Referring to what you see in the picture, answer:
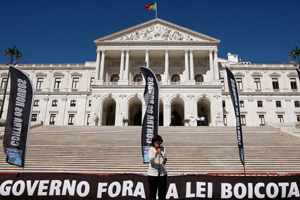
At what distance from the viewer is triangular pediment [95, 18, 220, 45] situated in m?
42.4

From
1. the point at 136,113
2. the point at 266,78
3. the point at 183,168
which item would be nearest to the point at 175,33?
the point at 136,113

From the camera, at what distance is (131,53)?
4356cm

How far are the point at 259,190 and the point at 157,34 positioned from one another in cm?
3821

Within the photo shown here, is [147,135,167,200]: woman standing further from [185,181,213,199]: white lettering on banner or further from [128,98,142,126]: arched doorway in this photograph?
[128,98,142,126]: arched doorway

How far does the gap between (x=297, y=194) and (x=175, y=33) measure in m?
38.6

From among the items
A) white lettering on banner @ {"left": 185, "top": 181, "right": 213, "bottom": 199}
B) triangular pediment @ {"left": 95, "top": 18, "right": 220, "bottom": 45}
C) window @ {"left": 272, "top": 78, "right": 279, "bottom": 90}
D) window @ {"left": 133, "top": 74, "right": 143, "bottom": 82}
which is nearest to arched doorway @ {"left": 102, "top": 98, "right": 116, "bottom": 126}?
window @ {"left": 133, "top": 74, "right": 143, "bottom": 82}

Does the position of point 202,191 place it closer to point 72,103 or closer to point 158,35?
point 158,35

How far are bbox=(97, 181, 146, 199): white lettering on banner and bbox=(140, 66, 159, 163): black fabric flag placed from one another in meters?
1.68

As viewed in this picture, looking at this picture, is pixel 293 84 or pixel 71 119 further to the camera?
pixel 293 84

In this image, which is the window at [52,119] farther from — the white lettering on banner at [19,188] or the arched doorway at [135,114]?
the white lettering on banner at [19,188]

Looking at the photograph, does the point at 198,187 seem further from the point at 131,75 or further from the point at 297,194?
the point at 131,75

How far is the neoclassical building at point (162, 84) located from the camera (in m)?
39.1

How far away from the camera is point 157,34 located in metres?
42.9

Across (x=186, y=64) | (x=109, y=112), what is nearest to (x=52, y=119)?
(x=109, y=112)
